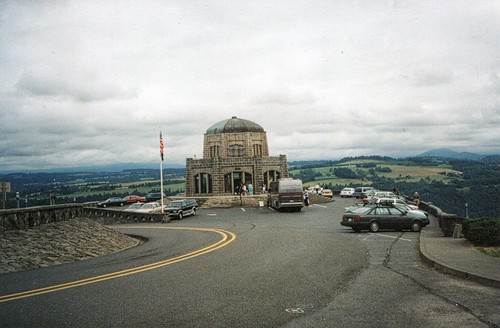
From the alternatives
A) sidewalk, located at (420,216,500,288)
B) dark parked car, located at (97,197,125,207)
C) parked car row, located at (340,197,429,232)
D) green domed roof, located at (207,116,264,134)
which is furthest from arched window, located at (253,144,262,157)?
sidewalk, located at (420,216,500,288)

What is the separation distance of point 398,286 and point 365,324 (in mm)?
3295

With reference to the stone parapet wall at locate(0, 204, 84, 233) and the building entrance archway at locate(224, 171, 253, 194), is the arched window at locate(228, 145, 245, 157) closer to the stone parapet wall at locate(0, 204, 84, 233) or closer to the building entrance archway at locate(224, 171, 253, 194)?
the building entrance archway at locate(224, 171, 253, 194)

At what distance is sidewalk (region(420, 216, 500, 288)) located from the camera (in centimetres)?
1112

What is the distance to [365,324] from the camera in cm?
781

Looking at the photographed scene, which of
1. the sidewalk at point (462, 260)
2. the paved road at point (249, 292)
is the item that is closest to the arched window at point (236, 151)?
the sidewalk at point (462, 260)

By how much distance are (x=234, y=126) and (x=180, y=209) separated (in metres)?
30.2

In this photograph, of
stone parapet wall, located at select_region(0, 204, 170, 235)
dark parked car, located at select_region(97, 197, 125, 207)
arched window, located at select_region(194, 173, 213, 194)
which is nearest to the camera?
stone parapet wall, located at select_region(0, 204, 170, 235)

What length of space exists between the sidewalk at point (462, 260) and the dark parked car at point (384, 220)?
→ 6058mm

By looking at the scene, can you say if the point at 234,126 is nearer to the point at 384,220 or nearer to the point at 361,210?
the point at 361,210

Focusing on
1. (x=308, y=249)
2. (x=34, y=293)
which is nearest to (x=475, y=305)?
(x=308, y=249)

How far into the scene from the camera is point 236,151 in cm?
6656

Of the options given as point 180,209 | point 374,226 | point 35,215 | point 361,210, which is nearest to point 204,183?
point 180,209

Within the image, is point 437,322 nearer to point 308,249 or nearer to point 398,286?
point 398,286

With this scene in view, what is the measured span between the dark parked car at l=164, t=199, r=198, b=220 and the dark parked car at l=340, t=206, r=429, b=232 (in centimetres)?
1805
